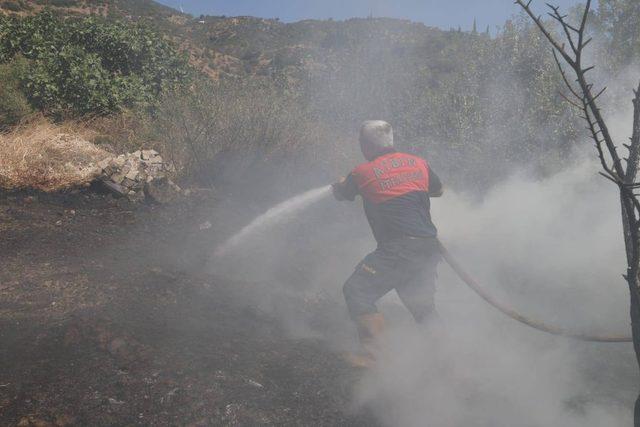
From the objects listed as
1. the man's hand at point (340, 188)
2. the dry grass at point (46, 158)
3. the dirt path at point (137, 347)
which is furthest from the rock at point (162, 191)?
the man's hand at point (340, 188)

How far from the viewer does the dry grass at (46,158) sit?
221 inches

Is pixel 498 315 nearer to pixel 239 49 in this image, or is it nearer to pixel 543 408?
pixel 543 408

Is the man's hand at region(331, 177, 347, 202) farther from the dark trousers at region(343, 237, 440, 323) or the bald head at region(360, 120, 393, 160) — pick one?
the dark trousers at region(343, 237, 440, 323)

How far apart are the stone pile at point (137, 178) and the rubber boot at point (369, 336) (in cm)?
393

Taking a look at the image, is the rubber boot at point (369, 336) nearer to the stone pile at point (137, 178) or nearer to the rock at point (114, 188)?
the stone pile at point (137, 178)

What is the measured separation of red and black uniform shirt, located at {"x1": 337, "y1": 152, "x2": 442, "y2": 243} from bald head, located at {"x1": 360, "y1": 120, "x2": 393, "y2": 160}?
0.09m

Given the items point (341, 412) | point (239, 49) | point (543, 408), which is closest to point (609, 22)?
point (543, 408)

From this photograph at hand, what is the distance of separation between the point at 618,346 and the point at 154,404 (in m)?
3.57

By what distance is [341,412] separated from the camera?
2.55 m

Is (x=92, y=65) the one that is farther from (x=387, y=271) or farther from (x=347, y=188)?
(x=387, y=271)

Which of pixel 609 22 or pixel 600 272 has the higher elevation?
pixel 609 22

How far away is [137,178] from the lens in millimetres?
6191

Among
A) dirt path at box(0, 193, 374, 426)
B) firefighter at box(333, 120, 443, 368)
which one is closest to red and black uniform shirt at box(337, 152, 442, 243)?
firefighter at box(333, 120, 443, 368)

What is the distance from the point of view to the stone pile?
6.05 m
